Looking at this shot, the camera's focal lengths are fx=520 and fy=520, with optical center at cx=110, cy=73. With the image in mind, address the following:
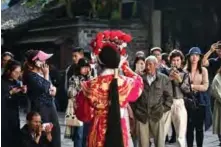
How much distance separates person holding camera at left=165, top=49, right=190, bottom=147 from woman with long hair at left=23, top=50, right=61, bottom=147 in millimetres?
2018

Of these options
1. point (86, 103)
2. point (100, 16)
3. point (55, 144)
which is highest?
point (100, 16)

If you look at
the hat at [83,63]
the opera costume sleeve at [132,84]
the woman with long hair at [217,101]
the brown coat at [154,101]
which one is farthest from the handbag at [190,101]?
the opera costume sleeve at [132,84]

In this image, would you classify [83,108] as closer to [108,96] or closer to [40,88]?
[108,96]

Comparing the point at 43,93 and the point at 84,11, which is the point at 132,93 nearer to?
the point at 43,93

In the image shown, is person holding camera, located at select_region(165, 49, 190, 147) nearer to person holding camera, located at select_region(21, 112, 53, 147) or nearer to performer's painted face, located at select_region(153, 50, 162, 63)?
performer's painted face, located at select_region(153, 50, 162, 63)

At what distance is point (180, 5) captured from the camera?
15.2 meters

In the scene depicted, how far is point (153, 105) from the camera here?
731 cm

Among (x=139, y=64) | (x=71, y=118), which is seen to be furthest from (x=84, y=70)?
(x=139, y=64)

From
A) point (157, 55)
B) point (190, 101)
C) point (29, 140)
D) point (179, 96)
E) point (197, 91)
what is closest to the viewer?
point (29, 140)

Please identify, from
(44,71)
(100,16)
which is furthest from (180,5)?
(44,71)

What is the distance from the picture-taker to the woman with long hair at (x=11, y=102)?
258 inches

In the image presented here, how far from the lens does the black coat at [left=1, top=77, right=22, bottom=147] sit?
654cm

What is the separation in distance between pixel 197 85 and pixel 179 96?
0.42 meters

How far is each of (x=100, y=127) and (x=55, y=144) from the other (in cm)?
117
